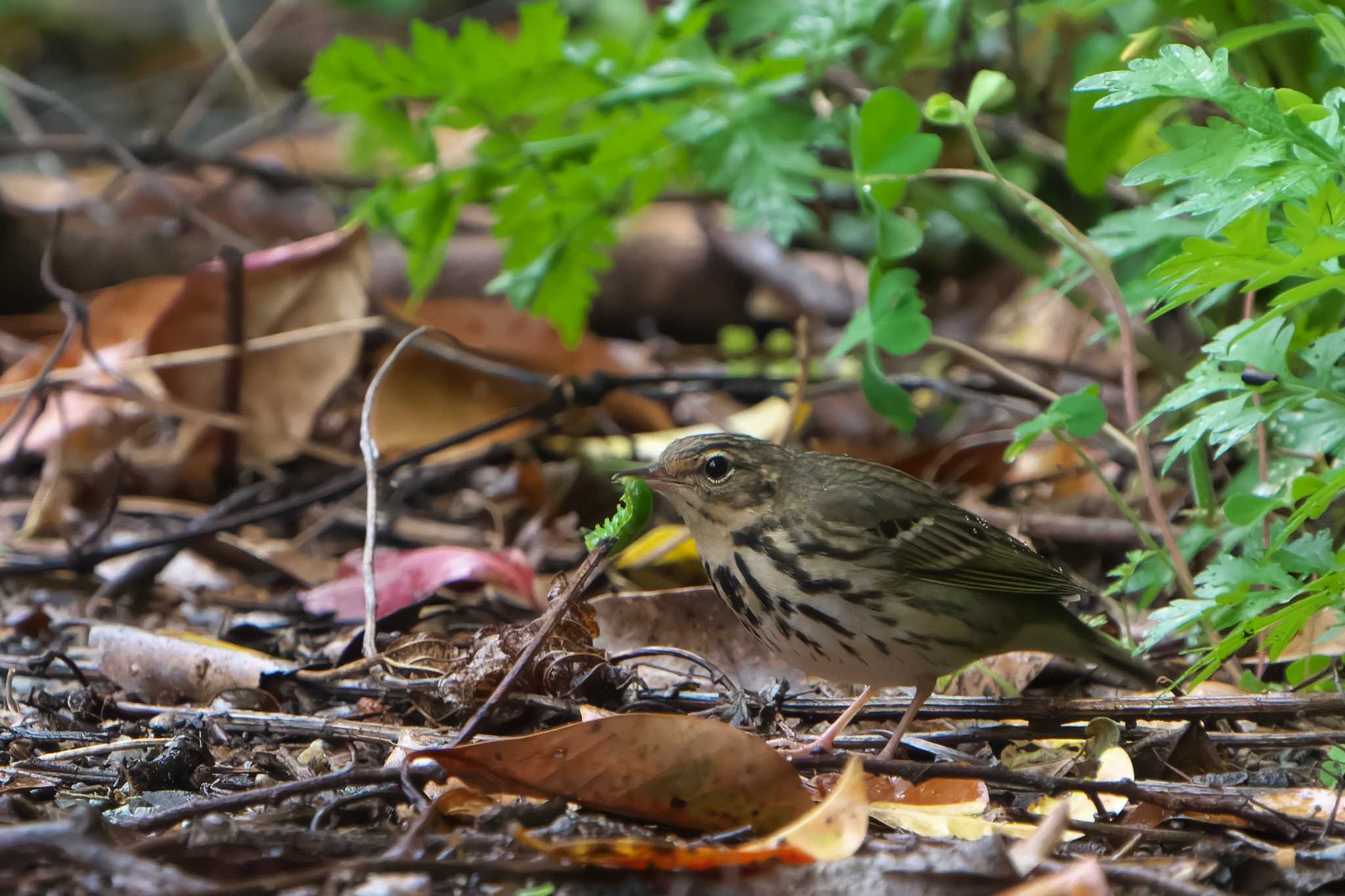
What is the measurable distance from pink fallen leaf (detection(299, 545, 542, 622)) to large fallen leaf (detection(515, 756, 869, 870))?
1936 mm

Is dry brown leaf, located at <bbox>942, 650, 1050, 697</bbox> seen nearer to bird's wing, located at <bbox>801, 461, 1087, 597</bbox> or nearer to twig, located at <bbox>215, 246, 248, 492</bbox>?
bird's wing, located at <bbox>801, 461, 1087, 597</bbox>

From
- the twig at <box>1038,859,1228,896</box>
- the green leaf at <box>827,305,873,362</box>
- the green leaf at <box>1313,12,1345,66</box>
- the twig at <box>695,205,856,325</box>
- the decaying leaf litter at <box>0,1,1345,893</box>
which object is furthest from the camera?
the twig at <box>695,205,856,325</box>

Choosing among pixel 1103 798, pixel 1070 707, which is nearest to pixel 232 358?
pixel 1070 707

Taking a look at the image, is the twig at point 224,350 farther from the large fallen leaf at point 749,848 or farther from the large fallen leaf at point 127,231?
the large fallen leaf at point 749,848

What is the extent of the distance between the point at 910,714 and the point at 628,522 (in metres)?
0.96

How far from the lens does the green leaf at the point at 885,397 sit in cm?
384

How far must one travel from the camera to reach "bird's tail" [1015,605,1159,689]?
354 cm

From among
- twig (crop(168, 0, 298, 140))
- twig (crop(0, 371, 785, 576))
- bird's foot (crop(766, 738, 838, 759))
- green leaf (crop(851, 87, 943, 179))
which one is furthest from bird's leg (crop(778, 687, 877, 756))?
twig (crop(168, 0, 298, 140))

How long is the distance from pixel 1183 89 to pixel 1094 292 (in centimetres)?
312

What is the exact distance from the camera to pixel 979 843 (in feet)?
7.19

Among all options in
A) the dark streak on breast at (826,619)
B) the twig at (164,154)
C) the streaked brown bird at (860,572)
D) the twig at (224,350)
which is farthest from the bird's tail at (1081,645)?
the twig at (164,154)

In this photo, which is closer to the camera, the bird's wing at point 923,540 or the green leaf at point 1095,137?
the bird's wing at point 923,540

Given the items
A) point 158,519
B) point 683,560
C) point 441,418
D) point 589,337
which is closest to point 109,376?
point 158,519

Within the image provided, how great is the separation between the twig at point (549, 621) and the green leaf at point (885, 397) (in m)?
1.24
